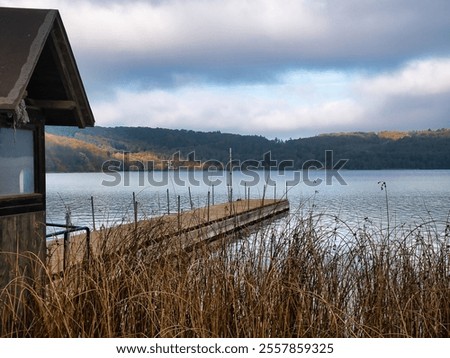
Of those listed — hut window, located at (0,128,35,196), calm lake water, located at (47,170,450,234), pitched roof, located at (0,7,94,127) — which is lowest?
calm lake water, located at (47,170,450,234)

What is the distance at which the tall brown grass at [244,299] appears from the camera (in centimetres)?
477

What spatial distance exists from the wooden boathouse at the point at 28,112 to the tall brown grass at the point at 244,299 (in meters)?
0.87

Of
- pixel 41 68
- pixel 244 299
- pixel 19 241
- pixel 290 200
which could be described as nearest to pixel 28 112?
pixel 41 68

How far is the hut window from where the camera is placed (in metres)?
6.07

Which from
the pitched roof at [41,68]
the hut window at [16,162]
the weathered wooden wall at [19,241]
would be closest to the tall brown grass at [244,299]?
the weathered wooden wall at [19,241]

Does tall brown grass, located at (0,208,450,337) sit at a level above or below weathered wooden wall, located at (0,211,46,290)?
below

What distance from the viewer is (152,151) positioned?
121 m

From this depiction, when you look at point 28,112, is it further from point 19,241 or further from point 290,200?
point 290,200

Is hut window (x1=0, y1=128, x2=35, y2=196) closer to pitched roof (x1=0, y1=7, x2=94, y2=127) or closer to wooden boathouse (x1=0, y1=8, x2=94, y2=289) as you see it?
wooden boathouse (x1=0, y1=8, x2=94, y2=289)

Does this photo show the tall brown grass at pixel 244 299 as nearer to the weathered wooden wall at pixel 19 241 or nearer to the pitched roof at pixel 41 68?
the weathered wooden wall at pixel 19 241

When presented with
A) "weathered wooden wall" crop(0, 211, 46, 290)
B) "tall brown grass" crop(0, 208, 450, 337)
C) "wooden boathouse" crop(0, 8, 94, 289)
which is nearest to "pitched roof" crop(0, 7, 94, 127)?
"wooden boathouse" crop(0, 8, 94, 289)

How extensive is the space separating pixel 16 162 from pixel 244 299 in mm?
2948

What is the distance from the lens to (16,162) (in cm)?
629
